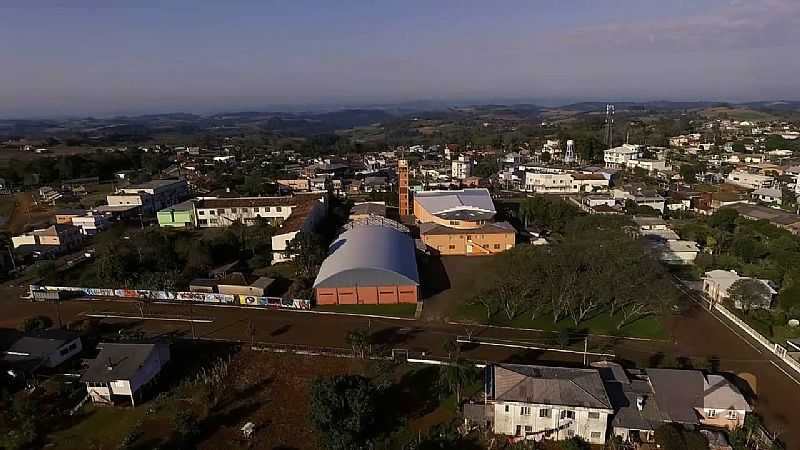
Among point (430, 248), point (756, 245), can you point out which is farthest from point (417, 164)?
point (756, 245)

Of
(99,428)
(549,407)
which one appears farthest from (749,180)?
(99,428)

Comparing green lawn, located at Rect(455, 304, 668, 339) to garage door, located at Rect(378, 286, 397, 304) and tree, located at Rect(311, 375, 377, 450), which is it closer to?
garage door, located at Rect(378, 286, 397, 304)

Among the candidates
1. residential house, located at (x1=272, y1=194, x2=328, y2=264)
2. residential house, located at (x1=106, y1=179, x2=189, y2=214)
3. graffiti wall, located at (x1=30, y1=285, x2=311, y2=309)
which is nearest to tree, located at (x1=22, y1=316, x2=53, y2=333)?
graffiti wall, located at (x1=30, y1=285, x2=311, y2=309)

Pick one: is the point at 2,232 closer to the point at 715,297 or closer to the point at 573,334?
the point at 573,334

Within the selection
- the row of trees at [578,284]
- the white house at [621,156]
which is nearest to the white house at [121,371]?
the row of trees at [578,284]

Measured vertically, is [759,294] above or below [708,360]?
above

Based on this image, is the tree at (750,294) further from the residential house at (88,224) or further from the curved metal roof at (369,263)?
the residential house at (88,224)
